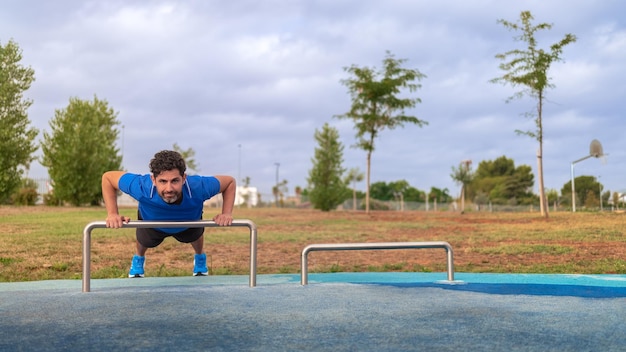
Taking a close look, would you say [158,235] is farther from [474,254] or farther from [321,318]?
[474,254]

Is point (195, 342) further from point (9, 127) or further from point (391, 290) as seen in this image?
point (9, 127)

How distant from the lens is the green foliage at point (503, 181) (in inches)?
3179

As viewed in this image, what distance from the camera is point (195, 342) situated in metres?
3.22

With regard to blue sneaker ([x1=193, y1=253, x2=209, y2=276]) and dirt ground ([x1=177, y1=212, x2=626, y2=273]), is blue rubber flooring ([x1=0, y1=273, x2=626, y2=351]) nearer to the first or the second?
blue sneaker ([x1=193, y1=253, x2=209, y2=276])

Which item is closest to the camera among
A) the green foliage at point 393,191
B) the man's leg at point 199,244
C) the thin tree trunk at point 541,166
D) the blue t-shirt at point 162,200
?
the blue t-shirt at point 162,200

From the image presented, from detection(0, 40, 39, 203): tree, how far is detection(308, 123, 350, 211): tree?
14.3 m

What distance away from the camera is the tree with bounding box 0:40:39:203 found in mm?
23422

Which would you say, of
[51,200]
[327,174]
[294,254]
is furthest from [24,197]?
[294,254]

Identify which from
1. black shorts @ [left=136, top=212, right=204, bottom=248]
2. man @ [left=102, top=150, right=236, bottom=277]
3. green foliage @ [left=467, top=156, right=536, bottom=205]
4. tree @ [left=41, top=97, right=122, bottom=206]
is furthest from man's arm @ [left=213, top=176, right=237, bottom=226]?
green foliage @ [left=467, top=156, right=536, bottom=205]

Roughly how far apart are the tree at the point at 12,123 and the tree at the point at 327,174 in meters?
14.3

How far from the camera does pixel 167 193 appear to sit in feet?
16.9

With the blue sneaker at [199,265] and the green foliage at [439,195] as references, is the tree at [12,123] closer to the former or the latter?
the blue sneaker at [199,265]

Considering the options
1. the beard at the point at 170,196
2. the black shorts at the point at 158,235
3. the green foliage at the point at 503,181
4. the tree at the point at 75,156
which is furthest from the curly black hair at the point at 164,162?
the green foliage at the point at 503,181

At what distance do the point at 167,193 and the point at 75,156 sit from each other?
79.2 feet
